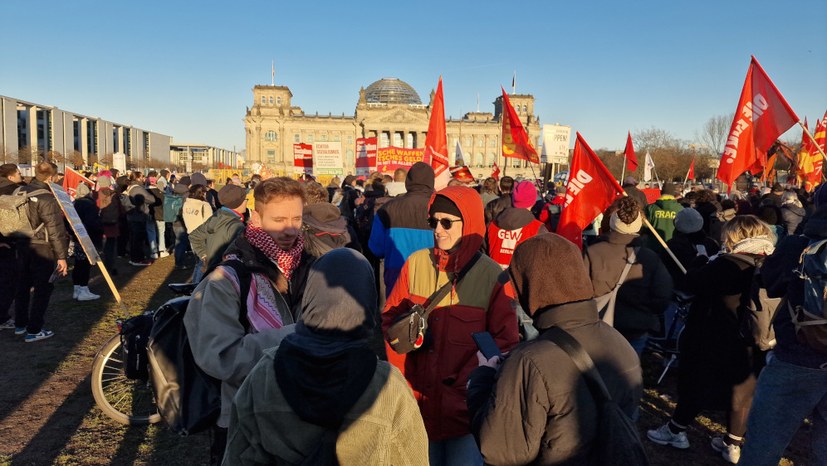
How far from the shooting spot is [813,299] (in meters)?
2.62

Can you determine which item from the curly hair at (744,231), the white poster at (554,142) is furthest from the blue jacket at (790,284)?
the white poster at (554,142)

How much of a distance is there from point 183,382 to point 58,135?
92224mm

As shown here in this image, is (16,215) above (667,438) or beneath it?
above

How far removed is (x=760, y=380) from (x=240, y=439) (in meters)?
3.01

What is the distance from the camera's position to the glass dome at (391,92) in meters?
97.8

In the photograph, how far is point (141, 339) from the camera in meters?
2.59

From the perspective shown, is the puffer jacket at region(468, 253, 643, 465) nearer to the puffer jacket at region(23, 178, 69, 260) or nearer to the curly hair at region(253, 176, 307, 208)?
the curly hair at region(253, 176, 307, 208)

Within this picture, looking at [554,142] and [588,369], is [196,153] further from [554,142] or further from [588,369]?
[588,369]

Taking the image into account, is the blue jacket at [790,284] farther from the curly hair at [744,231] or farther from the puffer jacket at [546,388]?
the puffer jacket at [546,388]

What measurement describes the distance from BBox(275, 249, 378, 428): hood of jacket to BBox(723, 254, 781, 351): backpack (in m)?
3.17

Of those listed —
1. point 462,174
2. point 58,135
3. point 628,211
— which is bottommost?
point 628,211

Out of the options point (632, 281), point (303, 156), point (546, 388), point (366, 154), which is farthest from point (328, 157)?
point (546, 388)

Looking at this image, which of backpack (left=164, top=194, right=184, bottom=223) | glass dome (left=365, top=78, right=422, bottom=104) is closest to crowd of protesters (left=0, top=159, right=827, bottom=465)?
backpack (left=164, top=194, right=184, bottom=223)

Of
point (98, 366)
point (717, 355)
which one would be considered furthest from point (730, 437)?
point (98, 366)
